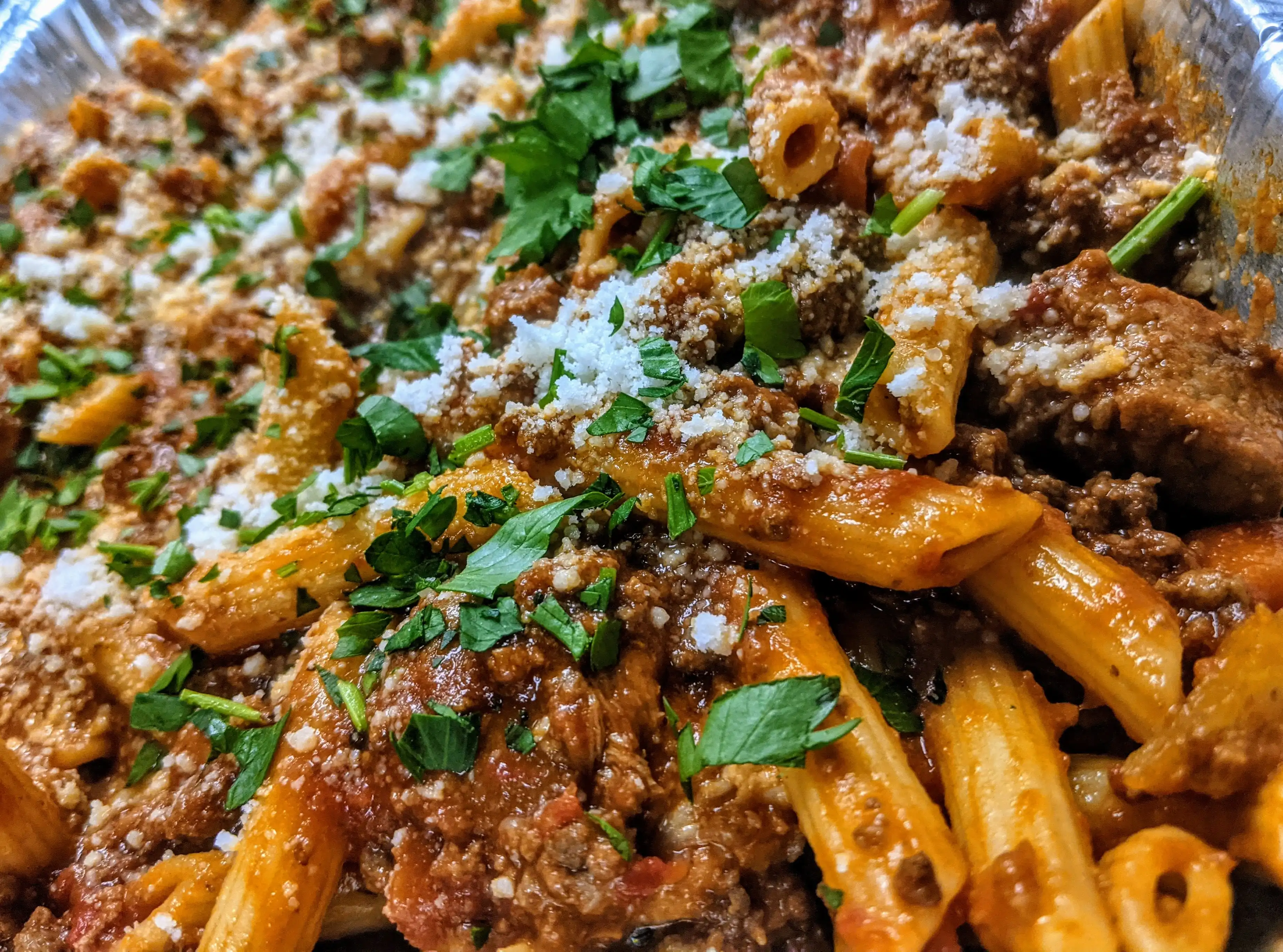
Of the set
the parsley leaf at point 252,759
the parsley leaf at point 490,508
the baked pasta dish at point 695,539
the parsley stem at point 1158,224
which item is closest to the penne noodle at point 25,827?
the baked pasta dish at point 695,539

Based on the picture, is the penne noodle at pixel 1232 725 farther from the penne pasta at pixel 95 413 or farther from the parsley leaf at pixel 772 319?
the penne pasta at pixel 95 413

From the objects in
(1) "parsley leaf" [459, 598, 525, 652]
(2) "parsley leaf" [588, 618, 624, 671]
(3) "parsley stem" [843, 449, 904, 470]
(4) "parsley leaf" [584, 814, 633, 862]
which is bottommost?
(4) "parsley leaf" [584, 814, 633, 862]

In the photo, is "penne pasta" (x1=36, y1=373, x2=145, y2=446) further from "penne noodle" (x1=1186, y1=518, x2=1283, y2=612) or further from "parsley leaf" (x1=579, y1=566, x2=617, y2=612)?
"penne noodle" (x1=1186, y1=518, x2=1283, y2=612)

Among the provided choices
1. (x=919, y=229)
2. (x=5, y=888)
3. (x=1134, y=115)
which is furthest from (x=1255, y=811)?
(x=5, y=888)

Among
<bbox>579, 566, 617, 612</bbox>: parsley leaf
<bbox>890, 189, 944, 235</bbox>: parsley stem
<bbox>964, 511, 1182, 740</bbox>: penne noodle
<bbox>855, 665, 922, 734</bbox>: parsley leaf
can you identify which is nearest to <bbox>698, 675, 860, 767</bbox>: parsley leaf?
<bbox>855, 665, 922, 734</bbox>: parsley leaf

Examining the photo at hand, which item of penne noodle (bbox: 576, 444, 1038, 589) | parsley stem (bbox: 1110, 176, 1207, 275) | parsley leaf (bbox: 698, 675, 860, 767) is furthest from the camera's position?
parsley stem (bbox: 1110, 176, 1207, 275)

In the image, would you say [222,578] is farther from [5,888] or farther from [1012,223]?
[1012,223]
